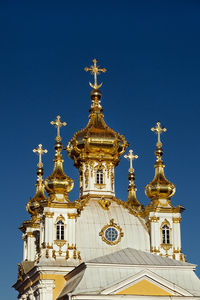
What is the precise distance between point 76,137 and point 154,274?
13.5m

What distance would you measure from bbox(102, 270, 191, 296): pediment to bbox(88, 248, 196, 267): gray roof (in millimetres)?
1217

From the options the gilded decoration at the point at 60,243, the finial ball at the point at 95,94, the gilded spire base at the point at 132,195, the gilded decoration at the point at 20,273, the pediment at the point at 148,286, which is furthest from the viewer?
the finial ball at the point at 95,94

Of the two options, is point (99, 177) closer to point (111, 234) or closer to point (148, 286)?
point (111, 234)

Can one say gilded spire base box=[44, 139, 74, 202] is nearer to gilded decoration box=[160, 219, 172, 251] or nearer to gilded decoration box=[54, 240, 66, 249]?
gilded decoration box=[54, 240, 66, 249]

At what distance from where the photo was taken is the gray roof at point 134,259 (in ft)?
147

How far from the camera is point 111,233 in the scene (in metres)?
49.7

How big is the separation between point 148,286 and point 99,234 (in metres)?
6.63

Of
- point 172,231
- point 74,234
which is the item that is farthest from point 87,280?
point 172,231

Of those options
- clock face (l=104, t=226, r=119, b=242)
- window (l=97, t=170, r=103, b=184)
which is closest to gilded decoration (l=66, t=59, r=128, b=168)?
window (l=97, t=170, r=103, b=184)

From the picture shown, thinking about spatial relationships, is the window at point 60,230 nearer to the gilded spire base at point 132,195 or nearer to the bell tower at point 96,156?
the bell tower at point 96,156

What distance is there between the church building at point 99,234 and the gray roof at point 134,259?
2.0 inches

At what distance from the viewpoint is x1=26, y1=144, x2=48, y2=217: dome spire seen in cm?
5567

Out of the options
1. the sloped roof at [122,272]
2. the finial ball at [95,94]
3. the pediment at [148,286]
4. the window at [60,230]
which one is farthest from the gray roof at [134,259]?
the finial ball at [95,94]

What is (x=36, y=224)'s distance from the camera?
182 ft
